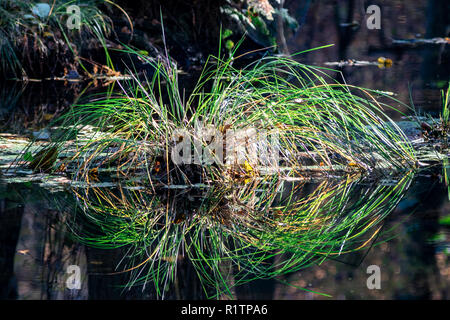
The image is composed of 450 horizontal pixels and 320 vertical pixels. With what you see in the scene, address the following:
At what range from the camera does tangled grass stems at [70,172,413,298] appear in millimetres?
2857

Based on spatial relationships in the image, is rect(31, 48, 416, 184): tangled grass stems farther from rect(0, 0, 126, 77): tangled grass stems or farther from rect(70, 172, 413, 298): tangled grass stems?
rect(0, 0, 126, 77): tangled grass stems

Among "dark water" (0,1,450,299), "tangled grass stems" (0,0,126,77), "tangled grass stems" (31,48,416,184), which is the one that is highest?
"tangled grass stems" (0,0,126,77)

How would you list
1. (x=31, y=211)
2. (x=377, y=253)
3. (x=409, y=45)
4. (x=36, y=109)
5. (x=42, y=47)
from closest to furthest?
(x=377, y=253), (x=31, y=211), (x=36, y=109), (x=42, y=47), (x=409, y=45)

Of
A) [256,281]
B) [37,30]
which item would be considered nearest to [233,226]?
[256,281]

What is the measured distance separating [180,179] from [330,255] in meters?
1.44

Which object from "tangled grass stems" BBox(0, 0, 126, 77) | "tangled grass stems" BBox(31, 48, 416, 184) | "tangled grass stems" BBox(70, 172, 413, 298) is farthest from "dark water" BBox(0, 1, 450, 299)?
"tangled grass stems" BBox(0, 0, 126, 77)

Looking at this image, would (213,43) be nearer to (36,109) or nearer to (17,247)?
(36,109)

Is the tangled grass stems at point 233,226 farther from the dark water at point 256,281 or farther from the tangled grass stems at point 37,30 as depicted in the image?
the tangled grass stems at point 37,30

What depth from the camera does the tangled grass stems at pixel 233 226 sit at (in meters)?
2.86

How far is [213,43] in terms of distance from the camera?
432 inches

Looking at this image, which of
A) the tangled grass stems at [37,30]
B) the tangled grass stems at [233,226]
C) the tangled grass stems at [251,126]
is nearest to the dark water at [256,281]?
the tangled grass stems at [233,226]

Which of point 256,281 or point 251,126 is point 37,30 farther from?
point 256,281

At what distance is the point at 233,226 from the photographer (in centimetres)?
337

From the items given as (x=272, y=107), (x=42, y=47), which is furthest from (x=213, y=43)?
(x=272, y=107)
